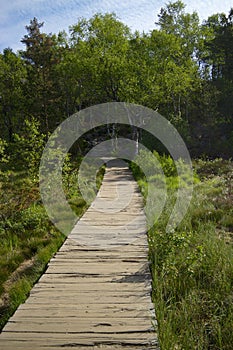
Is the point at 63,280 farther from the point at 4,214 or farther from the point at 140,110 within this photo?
the point at 140,110

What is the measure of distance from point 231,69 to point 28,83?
66.8 ft

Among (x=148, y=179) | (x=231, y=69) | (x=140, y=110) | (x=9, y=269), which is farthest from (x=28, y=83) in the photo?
(x=9, y=269)

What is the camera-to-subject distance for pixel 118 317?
11.5ft

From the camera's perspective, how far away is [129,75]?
2225 centimetres

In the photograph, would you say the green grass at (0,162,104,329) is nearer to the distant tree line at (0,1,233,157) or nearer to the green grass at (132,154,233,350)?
the green grass at (132,154,233,350)

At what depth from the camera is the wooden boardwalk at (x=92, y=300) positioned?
3.13 meters

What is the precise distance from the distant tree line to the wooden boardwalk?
1143cm

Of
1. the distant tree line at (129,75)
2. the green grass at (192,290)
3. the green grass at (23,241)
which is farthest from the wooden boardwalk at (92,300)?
the distant tree line at (129,75)

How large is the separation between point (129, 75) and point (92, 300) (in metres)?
20.3

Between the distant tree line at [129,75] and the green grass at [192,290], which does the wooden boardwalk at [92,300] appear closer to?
the green grass at [192,290]

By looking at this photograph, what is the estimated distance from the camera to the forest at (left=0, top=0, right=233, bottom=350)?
4.02m

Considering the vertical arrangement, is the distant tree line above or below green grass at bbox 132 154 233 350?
above

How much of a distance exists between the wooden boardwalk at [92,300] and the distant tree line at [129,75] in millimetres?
11435

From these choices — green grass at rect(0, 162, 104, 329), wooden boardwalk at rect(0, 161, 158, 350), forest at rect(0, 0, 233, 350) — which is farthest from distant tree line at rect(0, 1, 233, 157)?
wooden boardwalk at rect(0, 161, 158, 350)
